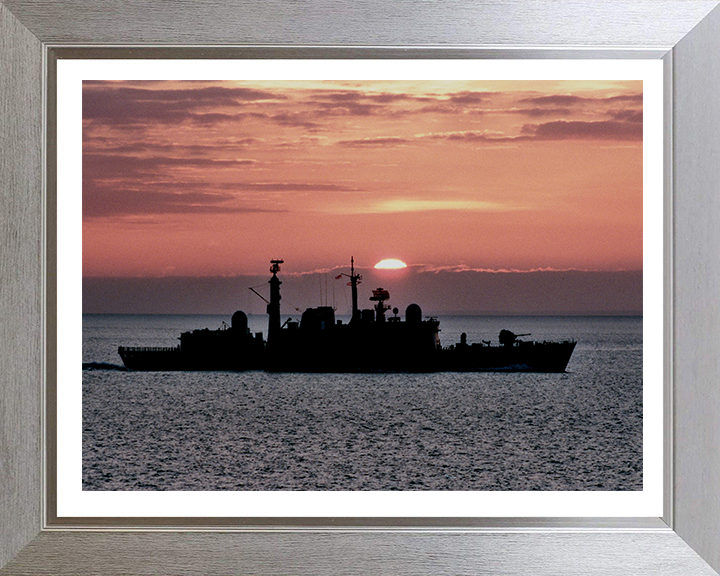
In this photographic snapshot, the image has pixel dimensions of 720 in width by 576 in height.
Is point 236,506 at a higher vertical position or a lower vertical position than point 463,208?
lower

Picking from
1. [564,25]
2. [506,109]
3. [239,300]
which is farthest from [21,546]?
[506,109]

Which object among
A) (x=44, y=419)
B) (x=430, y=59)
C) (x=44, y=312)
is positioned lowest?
(x=44, y=419)

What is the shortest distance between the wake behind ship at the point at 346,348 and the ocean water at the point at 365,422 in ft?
1.75

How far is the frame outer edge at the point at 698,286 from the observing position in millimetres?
1183

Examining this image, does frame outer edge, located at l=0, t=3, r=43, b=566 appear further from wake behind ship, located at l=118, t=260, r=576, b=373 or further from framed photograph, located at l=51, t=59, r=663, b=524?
framed photograph, located at l=51, t=59, r=663, b=524

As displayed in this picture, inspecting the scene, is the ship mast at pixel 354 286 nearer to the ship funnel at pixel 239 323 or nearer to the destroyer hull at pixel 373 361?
the destroyer hull at pixel 373 361

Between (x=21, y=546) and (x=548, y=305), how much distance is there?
22417 mm

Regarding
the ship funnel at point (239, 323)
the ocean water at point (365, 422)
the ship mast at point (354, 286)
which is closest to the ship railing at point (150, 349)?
the ocean water at point (365, 422)

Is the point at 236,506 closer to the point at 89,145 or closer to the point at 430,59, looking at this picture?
the point at 430,59

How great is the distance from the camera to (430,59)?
121 cm

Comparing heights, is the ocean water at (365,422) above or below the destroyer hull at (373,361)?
below

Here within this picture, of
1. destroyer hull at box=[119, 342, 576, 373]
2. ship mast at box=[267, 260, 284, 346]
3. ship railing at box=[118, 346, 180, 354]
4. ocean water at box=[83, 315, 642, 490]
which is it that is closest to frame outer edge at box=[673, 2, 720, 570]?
ocean water at box=[83, 315, 642, 490]

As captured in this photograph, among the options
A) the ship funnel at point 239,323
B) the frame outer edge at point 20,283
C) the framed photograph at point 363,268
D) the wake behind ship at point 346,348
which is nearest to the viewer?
the frame outer edge at point 20,283

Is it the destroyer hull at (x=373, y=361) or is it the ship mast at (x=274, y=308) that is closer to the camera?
the ship mast at (x=274, y=308)
